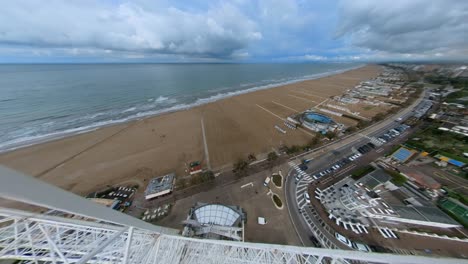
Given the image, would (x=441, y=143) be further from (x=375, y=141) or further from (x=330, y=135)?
(x=330, y=135)

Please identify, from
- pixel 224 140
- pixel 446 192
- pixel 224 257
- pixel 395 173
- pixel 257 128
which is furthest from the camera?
pixel 257 128

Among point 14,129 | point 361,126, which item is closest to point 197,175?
point 361,126

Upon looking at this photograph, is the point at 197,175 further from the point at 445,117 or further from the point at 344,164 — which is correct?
the point at 445,117

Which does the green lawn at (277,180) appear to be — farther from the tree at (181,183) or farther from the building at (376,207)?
the tree at (181,183)

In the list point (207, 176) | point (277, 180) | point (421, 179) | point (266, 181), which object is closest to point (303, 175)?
point (277, 180)

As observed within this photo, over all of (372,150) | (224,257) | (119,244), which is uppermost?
(119,244)

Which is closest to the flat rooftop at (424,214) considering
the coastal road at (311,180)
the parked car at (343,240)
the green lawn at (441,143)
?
the coastal road at (311,180)

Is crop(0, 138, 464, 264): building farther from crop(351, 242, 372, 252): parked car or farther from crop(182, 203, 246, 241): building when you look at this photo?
crop(351, 242, 372, 252): parked car
